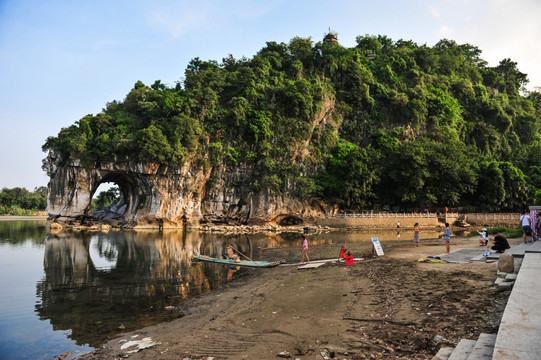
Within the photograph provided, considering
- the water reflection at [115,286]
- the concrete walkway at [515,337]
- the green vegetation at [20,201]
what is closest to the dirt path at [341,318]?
the concrete walkway at [515,337]

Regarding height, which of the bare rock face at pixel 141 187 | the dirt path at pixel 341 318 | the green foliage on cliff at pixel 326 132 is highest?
the green foliage on cliff at pixel 326 132

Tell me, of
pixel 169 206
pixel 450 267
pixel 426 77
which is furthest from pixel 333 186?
pixel 450 267

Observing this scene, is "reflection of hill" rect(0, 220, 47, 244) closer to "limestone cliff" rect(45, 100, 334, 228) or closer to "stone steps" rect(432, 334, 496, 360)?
"limestone cliff" rect(45, 100, 334, 228)

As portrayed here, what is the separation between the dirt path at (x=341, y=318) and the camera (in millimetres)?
5824

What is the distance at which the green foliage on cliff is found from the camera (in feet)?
142

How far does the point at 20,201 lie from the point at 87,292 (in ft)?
324

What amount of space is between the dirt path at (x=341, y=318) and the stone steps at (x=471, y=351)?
0.40 meters

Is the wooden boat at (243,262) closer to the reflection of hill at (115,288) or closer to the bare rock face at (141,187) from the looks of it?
the reflection of hill at (115,288)

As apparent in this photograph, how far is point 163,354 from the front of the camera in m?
6.56

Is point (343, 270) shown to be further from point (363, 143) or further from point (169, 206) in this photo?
point (363, 143)

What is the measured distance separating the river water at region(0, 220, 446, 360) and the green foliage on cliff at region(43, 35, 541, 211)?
2231 centimetres

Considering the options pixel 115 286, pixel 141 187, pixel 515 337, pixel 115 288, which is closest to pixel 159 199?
pixel 141 187

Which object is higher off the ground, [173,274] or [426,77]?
[426,77]

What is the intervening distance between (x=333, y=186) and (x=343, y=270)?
32.5 meters
